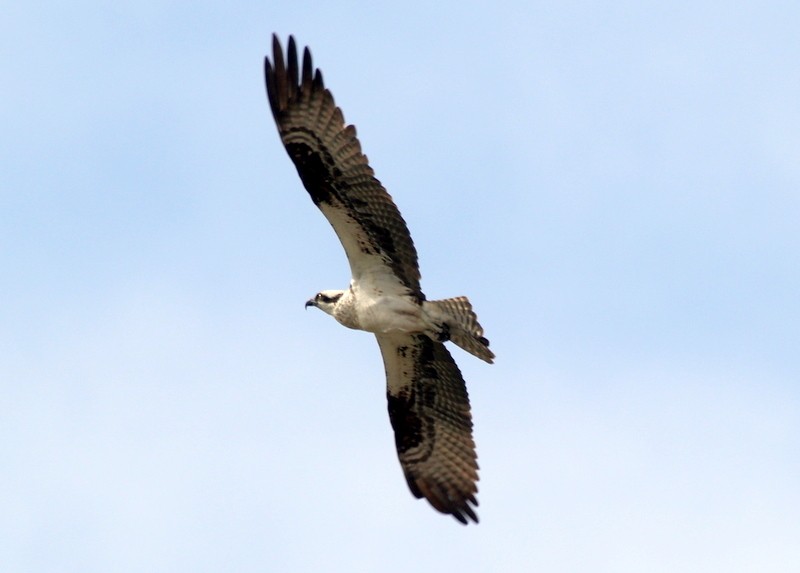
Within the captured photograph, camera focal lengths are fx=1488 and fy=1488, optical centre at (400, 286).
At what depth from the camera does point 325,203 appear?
14.3 m

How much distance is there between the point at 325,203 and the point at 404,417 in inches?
114

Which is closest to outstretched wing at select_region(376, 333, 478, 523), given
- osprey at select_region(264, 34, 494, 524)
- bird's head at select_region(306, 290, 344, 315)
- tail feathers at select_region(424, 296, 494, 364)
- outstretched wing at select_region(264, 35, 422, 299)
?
osprey at select_region(264, 34, 494, 524)

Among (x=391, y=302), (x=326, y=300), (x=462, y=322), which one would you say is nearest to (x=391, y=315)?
(x=391, y=302)

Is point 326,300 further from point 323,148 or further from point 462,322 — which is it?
point 323,148

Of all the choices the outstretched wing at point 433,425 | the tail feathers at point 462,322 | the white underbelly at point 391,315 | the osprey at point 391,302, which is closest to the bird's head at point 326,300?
the osprey at point 391,302

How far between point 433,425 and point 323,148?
3.49 m

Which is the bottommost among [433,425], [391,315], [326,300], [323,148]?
[433,425]

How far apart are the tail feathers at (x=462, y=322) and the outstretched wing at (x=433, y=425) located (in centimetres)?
80

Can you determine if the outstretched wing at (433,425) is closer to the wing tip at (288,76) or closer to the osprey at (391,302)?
the osprey at (391,302)

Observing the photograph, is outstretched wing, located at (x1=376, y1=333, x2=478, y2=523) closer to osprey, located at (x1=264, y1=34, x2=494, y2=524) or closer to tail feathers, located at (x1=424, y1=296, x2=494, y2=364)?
osprey, located at (x1=264, y1=34, x2=494, y2=524)

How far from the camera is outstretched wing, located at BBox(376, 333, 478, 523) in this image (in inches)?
614

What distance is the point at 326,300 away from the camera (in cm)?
1524

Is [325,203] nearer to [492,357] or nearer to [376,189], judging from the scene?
[376,189]

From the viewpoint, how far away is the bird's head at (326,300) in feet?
49.6
